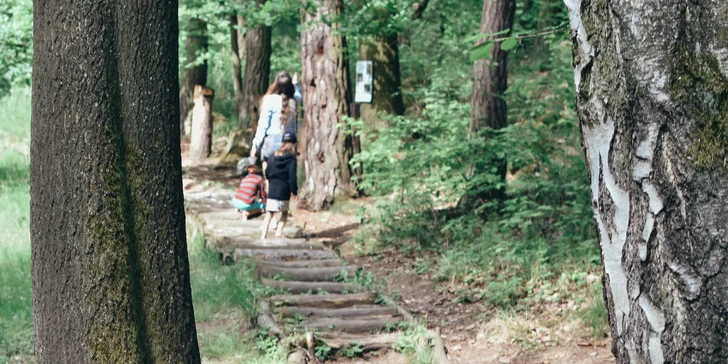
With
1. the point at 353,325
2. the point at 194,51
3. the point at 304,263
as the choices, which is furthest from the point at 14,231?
the point at 194,51

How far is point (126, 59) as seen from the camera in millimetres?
4145

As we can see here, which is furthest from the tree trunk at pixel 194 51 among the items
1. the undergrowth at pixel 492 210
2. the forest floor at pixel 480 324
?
the forest floor at pixel 480 324

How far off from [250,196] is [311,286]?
3707mm

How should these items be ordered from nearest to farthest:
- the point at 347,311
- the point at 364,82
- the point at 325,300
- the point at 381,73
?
1. the point at 347,311
2. the point at 325,300
3. the point at 364,82
4. the point at 381,73

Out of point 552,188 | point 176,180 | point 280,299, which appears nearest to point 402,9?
point 552,188

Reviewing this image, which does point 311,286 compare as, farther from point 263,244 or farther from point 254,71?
point 254,71

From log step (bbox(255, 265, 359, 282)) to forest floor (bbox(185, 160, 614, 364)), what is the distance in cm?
51

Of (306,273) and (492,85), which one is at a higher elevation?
(492,85)

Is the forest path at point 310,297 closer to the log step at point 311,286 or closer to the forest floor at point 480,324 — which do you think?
the log step at point 311,286

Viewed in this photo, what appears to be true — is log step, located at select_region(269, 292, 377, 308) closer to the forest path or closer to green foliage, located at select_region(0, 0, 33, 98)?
the forest path

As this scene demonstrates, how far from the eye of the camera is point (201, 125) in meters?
18.9

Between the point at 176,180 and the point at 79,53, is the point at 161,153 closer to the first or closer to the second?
the point at 176,180

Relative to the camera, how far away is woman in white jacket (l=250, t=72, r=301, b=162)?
1060 cm

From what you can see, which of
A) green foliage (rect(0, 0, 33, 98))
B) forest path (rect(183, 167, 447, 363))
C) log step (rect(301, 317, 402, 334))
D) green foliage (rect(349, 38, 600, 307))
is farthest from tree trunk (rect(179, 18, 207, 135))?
log step (rect(301, 317, 402, 334))
